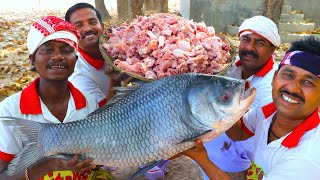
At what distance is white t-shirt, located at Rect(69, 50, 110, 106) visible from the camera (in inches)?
121

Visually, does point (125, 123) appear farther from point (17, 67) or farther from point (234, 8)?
point (234, 8)

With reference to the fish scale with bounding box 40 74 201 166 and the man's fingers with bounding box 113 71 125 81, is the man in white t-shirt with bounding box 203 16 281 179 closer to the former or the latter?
the man's fingers with bounding box 113 71 125 81

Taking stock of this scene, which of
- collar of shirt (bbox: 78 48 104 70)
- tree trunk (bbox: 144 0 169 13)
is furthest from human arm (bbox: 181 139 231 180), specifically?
tree trunk (bbox: 144 0 169 13)

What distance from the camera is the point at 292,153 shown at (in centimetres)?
191

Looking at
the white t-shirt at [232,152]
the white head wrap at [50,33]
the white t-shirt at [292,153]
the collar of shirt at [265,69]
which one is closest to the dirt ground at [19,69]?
the white t-shirt at [232,152]

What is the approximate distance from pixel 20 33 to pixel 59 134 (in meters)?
9.28

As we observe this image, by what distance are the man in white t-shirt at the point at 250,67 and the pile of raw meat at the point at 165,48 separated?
0.25m

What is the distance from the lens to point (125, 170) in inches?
141

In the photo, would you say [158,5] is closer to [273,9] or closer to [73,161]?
[273,9]

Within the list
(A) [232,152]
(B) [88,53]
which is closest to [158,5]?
(B) [88,53]

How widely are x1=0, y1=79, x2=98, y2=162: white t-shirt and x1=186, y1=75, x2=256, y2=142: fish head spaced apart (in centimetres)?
103

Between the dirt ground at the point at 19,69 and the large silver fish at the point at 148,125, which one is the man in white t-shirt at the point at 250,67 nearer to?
the dirt ground at the point at 19,69

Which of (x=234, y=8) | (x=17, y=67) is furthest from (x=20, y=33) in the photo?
(x=234, y=8)

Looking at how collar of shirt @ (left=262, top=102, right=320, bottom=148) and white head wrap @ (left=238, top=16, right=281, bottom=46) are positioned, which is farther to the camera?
white head wrap @ (left=238, top=16, right=281, bottom=46)
